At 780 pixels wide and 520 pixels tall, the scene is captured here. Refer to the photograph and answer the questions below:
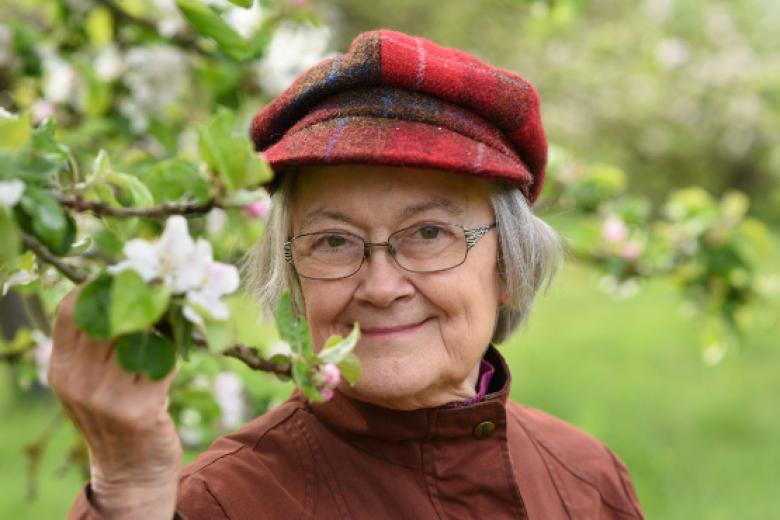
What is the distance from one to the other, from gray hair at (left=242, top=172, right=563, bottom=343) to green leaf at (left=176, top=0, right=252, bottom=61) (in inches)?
14.3

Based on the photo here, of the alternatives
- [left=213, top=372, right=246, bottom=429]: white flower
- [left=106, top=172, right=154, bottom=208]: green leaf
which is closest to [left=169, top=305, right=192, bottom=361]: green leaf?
[left=106, top=172, right=154, bottom=208]: green leaf

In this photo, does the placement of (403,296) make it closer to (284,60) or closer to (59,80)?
(284,60)

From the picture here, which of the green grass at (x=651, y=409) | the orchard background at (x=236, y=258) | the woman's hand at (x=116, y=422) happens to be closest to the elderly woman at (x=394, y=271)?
the orchard background at (x=236, y=258)

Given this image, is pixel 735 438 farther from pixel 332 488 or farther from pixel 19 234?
pixel 19 234

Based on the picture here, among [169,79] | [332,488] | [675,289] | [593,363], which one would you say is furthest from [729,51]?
[332,488]

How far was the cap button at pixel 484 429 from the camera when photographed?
172cm

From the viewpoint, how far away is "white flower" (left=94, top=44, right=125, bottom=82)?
8.91ft

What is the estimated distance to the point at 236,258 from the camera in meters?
2.46

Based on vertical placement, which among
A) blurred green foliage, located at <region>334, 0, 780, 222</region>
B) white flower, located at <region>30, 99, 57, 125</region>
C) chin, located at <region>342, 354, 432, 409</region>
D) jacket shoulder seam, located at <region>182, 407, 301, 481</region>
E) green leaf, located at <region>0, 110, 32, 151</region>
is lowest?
jacket shoulder seam, located at <region>182, 407, 301, 481</region>

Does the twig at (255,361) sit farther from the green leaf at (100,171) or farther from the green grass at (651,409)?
the green grass at (651,409)

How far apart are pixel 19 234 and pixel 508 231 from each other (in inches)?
39.4

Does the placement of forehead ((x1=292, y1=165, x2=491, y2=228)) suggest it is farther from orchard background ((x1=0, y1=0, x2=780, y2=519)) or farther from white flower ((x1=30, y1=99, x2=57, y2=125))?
white flower ((x1=30, y1=99, x2=57, y2=125))

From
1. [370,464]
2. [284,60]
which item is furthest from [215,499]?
[284,60]

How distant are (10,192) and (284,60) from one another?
64.3 inches
